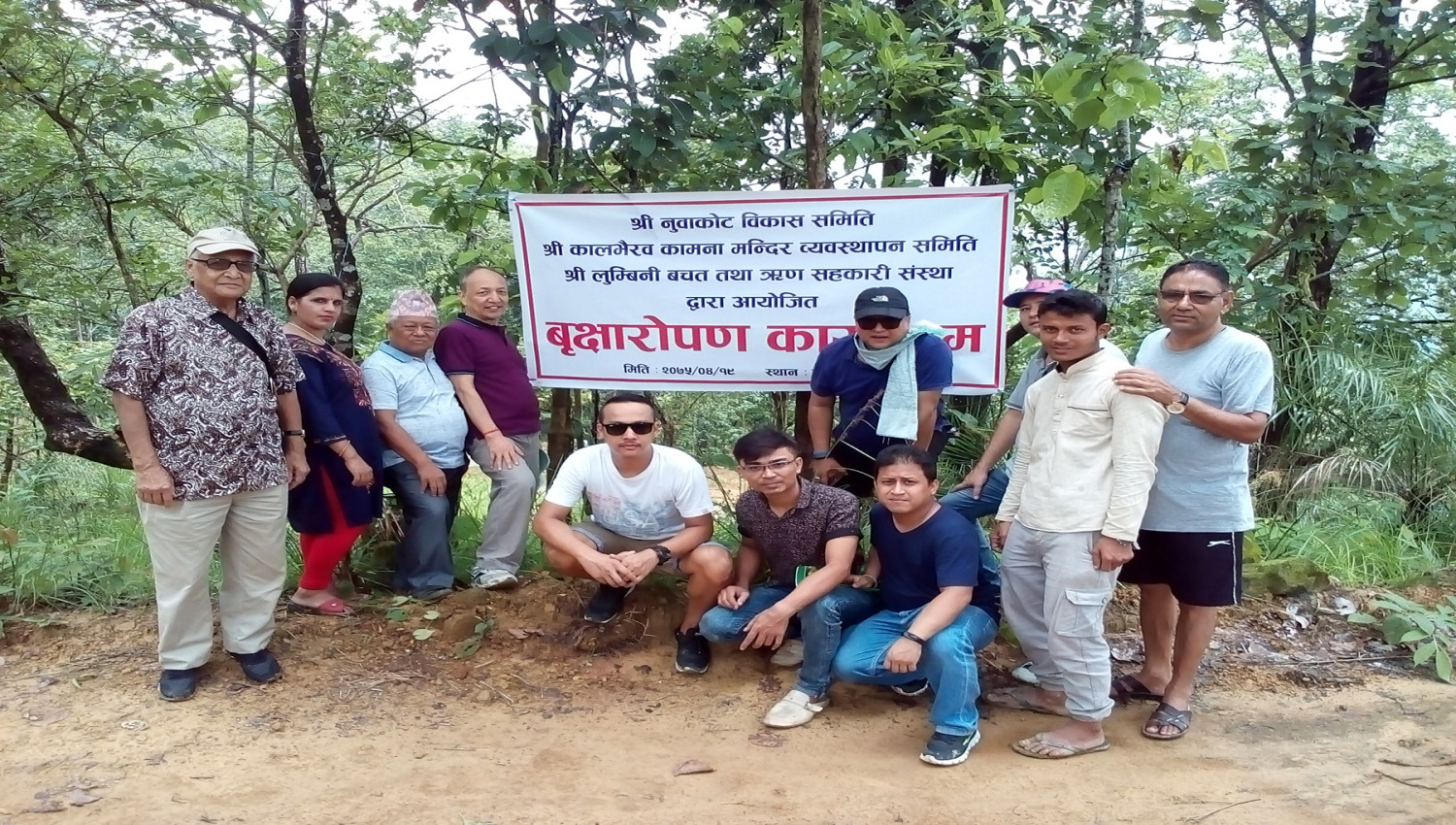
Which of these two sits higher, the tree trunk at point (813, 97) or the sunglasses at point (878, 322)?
the tree trunk at point (813, 97)

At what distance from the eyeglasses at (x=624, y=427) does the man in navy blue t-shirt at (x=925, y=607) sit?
0.83 m

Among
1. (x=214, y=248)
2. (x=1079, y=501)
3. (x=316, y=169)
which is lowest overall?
(x=1079, y=501)

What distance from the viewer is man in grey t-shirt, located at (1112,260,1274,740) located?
2.71 metres

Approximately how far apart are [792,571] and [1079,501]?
104 cm

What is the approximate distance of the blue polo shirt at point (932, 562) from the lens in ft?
9.68

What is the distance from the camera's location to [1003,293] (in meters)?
3.68

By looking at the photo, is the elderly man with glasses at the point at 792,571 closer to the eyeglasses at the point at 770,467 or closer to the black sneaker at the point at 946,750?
the eyeglasses at the point at 770,467

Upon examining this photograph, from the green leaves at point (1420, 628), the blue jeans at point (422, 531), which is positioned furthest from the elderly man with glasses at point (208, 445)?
the green leaves at point (1420, 628)

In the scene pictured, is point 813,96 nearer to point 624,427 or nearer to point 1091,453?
point 624,427

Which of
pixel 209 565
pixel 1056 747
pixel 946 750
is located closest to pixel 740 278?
pixel 946 750

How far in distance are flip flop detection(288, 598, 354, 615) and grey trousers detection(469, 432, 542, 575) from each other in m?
0.56

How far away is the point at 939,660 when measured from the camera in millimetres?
2902

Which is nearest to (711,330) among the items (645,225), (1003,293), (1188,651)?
(645,225)

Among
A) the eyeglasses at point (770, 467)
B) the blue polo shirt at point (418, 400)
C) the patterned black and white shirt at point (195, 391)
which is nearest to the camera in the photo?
the patterned black and white shirt at point (195, 391)
